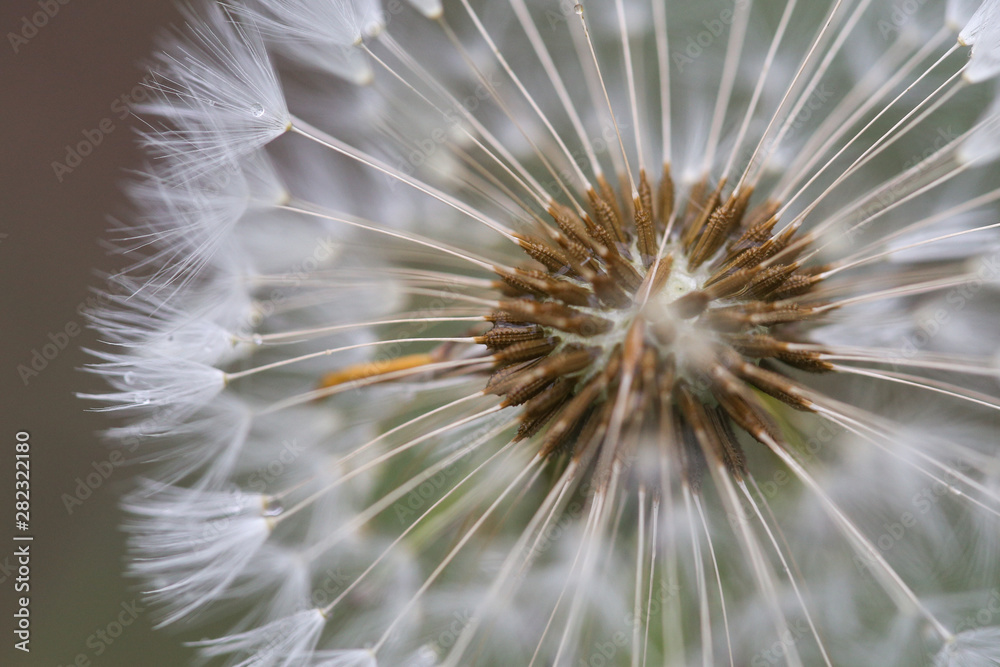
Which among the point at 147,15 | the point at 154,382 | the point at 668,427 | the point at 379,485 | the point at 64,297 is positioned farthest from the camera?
the point at 64,297

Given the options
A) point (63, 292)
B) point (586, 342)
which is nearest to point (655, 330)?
point (586, 342)

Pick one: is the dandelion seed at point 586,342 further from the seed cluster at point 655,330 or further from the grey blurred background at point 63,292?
the grey blurred background at point 63,292

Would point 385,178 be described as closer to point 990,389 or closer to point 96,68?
point 96,68

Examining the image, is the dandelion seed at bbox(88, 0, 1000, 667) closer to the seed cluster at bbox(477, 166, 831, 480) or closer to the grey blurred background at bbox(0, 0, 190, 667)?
the seed cluster at bbox(477, 166, 831, 480)

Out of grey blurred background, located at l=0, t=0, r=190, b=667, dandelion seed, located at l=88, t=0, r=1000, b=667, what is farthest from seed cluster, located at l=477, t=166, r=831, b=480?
grey blurred background, located at l=0, t=0, r=190, b=667

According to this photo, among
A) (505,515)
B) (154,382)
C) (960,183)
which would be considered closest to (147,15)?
(154,382)

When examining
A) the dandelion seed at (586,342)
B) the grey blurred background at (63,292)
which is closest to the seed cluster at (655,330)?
the dandelion seed at (586,342)
